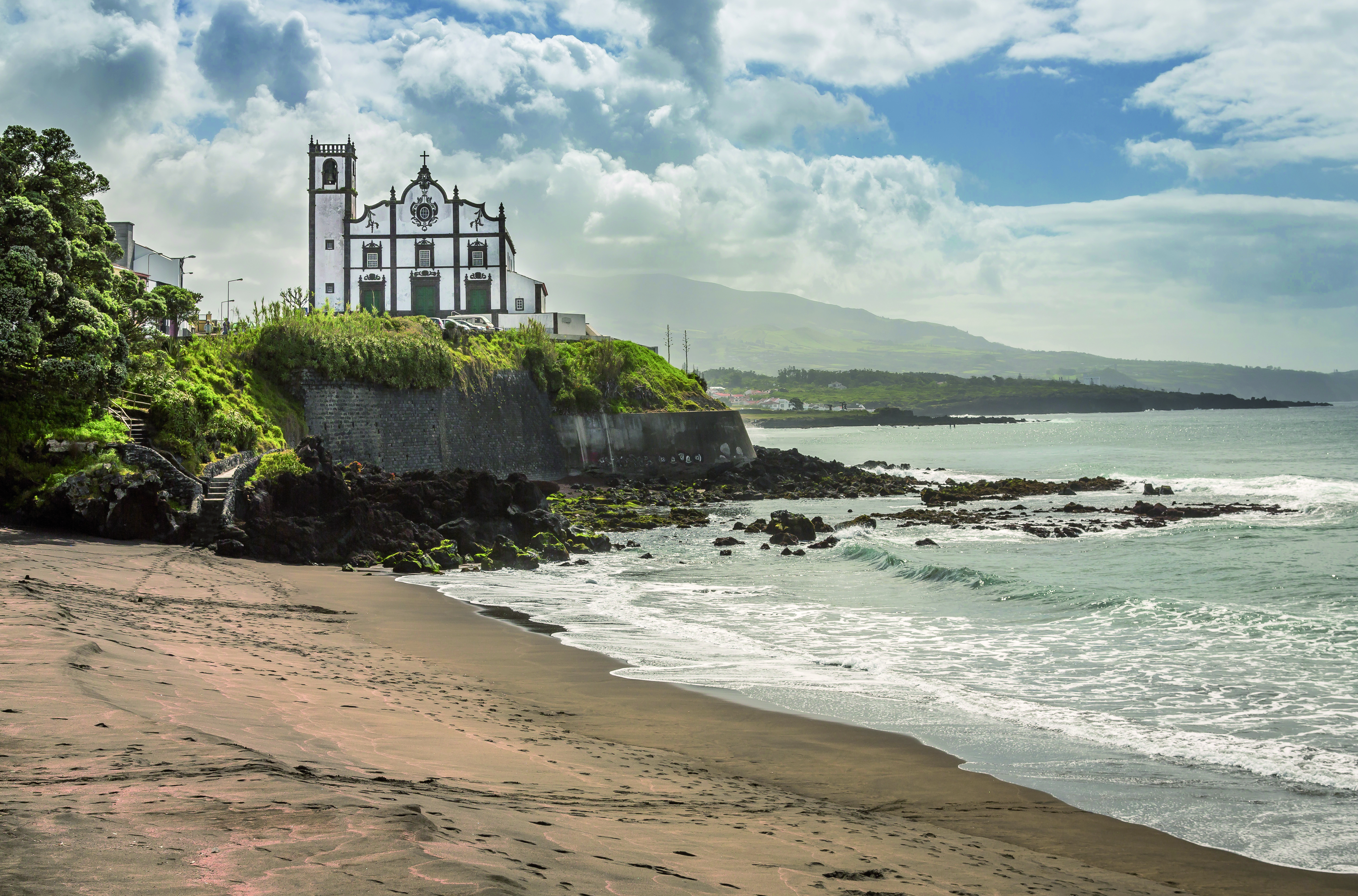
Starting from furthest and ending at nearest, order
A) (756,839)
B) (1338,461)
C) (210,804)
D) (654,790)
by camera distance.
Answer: (1338,461) → (654,790) → (756,839) → (210,804)

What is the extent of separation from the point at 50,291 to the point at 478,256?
40325mm

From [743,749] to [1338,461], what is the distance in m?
57.8

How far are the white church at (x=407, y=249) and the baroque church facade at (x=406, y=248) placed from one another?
43 millimetres

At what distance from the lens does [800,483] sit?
→ 4031 centimetres

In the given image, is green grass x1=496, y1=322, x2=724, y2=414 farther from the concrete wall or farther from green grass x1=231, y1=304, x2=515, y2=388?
green grass x1=231, y1=304, x2=515, y2=388

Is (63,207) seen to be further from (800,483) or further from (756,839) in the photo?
(800,483)

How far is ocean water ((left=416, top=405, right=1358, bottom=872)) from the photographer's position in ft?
22.5

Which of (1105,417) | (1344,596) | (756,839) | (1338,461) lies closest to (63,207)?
(756,839)

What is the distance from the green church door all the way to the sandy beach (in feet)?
159

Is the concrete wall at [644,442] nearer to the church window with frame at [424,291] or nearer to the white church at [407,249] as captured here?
the white church at [407,249]

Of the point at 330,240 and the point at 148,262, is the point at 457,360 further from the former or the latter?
the point at 148,262

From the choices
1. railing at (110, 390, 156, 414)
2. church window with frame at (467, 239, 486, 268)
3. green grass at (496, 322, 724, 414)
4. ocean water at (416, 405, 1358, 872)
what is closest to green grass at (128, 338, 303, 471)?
railing at (110, 390, 156, 414)

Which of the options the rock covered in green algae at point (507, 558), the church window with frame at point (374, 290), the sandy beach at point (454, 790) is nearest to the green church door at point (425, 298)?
the church window with frame at point (374, 290)

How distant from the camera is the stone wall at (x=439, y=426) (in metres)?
30.4
